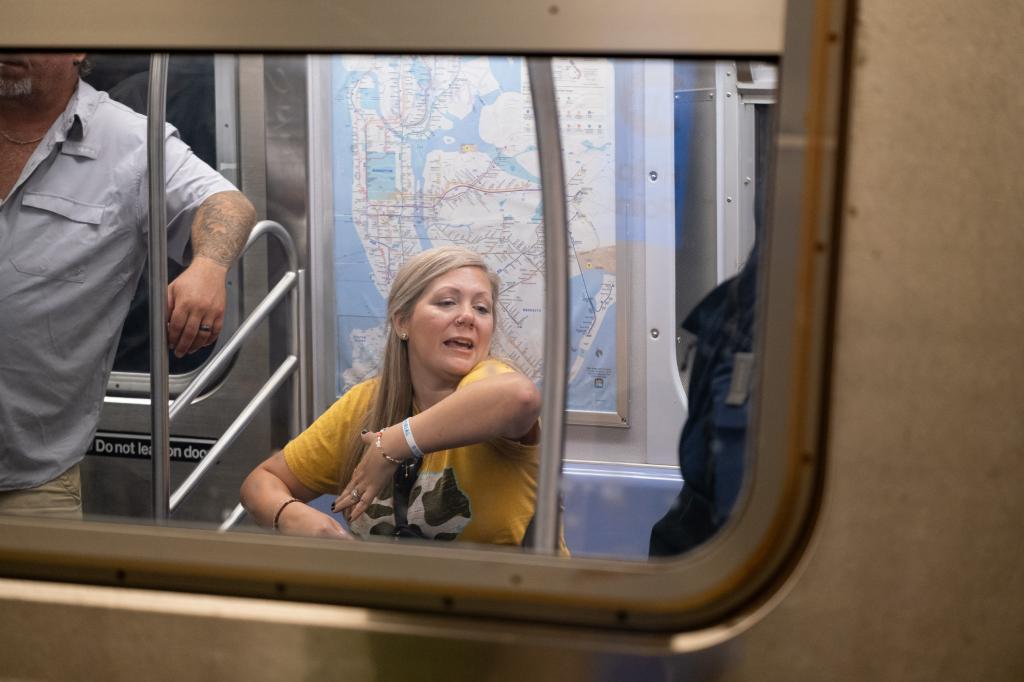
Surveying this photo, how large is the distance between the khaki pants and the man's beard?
86 cm

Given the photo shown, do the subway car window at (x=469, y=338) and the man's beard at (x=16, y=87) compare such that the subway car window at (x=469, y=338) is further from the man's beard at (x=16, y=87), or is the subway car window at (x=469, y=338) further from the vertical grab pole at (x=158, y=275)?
the man's beard at (x=16, y=87)

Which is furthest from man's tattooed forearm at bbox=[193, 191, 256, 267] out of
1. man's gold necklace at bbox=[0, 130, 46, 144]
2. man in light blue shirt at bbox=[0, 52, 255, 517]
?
man's gold necklace at bbox=[0, 130, 46, 144]

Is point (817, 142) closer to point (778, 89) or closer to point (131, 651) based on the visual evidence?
point (778, 89)

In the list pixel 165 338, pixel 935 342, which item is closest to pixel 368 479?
pixel 165 338

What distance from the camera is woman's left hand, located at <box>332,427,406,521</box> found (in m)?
2.00

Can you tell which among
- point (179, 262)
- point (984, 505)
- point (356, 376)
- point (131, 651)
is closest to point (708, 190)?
point (356, 376)

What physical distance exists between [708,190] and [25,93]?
5.59 ft

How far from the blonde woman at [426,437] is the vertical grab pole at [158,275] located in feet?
0.80

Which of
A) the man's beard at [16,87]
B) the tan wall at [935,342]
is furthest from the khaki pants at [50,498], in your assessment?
the tan wall at [935,342]

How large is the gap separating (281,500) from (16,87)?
993 millimetres

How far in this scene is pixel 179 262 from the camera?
87.4 inches

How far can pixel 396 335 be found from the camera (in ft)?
6.91

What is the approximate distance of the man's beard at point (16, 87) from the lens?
185 centimetres

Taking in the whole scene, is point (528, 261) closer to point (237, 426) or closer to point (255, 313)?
point (255, 313)
